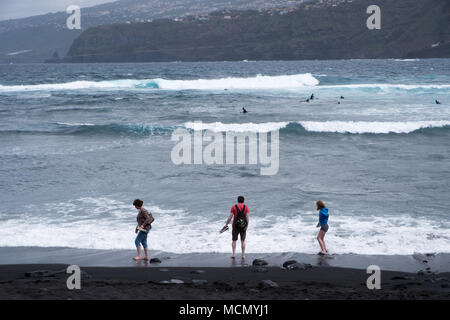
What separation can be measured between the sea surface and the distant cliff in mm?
132597

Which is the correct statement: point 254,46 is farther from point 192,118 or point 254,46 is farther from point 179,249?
point 179,249

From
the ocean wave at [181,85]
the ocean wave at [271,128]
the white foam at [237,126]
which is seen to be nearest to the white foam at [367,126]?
the ocean wave at [271,128]

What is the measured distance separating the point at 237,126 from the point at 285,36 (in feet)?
498

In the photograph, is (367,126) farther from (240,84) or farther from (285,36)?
(285,36)

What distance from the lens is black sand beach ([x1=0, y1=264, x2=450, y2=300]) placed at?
318 inches

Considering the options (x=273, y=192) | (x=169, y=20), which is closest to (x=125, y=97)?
(x=273, y=192)

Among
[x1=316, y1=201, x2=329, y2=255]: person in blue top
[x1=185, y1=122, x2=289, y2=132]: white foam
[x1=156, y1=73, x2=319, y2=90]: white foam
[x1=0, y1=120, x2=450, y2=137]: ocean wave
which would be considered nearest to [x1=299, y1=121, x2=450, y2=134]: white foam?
[x1=0, y1=120, x2=450, y2=137]: ocean wave

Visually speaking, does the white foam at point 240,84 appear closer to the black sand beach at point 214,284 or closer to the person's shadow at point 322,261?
the person's shadow at point 322,261

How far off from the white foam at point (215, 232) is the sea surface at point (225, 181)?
0.08 feet

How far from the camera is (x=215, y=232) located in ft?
40.8

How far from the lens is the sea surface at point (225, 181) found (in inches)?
476

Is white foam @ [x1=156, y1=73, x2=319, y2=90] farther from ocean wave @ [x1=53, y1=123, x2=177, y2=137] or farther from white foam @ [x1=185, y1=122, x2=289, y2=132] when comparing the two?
ocean wave @ [x1=53, y1=123, x2=177, y2=137]

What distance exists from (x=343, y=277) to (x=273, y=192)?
673 cm

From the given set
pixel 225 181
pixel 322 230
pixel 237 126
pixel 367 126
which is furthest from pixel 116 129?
pixel 322 230
